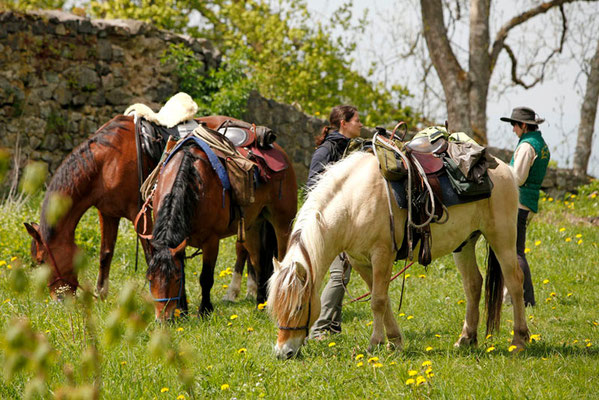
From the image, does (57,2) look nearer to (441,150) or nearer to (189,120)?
(189,120)

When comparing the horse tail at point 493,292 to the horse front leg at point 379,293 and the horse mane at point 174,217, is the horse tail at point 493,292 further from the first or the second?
the horse mane at point 174,217

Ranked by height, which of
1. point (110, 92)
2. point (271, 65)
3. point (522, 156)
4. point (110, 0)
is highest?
point (110, 0)

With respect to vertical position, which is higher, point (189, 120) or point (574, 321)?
point (189, 120)

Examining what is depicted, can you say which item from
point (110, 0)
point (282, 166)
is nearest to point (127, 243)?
point (282, 166)

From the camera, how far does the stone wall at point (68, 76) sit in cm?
963

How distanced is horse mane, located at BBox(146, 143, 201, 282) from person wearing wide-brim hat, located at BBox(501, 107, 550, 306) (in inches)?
124

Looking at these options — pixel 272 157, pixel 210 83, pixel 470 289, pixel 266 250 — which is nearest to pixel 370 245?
pixel 470 289

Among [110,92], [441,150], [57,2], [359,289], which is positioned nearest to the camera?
[441,150]

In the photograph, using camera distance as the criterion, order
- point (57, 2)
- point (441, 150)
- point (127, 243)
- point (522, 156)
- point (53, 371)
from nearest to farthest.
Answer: point (53, 371) < point (441, 150) < point (522, 156) < point (127, 243) < point (57, 2)

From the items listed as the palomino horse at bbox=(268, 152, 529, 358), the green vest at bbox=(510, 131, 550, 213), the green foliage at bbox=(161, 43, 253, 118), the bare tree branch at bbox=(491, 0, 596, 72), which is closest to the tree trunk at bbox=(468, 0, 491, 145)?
the bare tree branch at bbox=(491, 0, 596, 72)

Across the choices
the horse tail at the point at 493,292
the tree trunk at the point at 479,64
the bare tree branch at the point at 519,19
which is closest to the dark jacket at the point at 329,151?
the horse tail at the point at 493,292

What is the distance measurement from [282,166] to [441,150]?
69.9 inches

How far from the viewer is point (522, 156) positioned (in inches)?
238

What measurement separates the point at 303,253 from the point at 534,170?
320 cm
